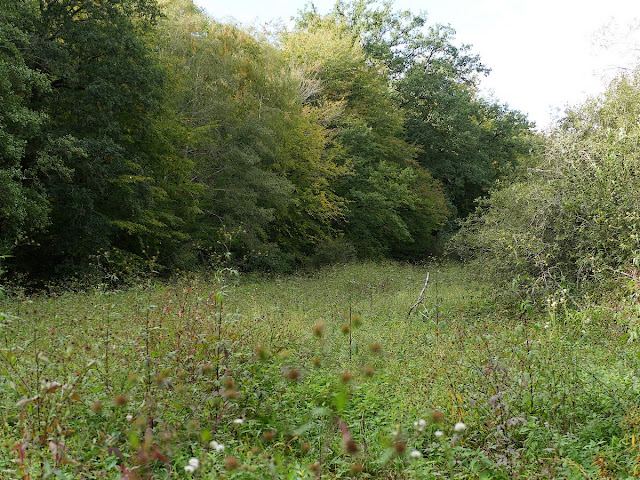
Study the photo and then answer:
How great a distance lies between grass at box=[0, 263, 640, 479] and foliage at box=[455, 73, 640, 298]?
270 cm

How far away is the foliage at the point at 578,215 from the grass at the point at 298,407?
2.70m

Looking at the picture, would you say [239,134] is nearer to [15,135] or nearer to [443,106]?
[15,135]

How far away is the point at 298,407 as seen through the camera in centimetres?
476

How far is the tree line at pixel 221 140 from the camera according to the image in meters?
13.0

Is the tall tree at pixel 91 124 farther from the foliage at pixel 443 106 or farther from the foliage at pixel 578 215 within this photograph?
the foliage at pixel 443 106

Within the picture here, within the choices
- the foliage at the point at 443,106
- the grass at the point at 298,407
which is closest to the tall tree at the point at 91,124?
the grass at the point at 298,407

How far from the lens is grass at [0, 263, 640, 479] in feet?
9.91

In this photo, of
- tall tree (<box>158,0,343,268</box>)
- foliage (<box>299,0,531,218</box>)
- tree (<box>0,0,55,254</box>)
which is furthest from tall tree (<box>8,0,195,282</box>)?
foliage (<box>299,0,531,218</box>)

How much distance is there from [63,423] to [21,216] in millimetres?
9179

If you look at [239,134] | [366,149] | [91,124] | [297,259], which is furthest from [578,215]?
[366,149]

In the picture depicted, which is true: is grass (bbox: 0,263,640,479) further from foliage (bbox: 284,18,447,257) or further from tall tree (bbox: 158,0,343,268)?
foliage (bbox: 284,18,447,257)

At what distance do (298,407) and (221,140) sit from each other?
15343 mm

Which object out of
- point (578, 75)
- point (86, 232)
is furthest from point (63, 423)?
point (578, 75)

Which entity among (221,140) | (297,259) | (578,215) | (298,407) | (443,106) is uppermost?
(443,106)
